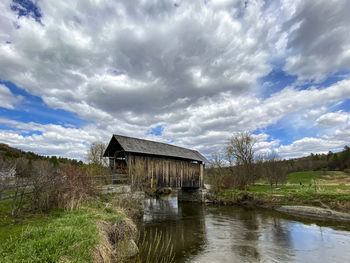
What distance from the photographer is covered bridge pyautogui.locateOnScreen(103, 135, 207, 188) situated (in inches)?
573

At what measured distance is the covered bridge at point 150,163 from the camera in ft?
47.8

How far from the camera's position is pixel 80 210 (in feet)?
24.8

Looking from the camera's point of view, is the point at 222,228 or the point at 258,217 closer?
the point at 222,228

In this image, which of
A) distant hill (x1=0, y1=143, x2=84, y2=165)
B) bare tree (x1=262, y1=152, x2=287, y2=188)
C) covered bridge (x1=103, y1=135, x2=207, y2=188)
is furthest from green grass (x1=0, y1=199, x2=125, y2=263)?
distant hill (x1=0, y1=143, x2=84, y2=165)

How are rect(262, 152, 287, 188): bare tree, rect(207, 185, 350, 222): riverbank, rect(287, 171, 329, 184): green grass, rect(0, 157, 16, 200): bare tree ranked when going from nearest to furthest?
rect(0, 157, 16, 200): bare tree, rect(207, 185, 350, 222): riverbank, rect(262, 152, 287, 188): bare tree, rect(287, 171, 329, 184): green grass

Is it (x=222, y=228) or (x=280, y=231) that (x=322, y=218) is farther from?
(x=222, y=228)

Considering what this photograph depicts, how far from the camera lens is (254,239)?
354 inches

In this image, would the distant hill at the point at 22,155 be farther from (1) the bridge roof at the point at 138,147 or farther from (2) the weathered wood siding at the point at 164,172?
(2) the weathered wood siding at the point at 164,172

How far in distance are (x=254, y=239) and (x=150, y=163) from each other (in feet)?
→ 31.7

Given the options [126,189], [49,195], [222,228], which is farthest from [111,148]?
[222,228]

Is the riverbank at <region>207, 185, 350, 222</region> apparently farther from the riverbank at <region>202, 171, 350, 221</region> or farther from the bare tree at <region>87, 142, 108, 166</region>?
the bare tree at <region>87, 142, 108, 166</region>

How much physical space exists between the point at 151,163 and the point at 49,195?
343 inches

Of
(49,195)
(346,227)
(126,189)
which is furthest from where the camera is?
(126,189)

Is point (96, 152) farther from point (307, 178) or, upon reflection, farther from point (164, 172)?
point (307, 178)
